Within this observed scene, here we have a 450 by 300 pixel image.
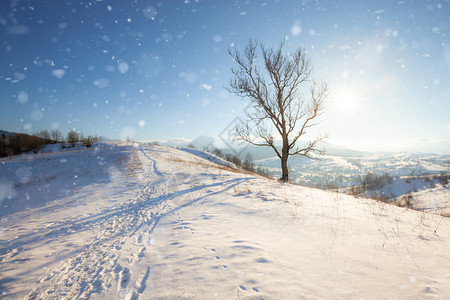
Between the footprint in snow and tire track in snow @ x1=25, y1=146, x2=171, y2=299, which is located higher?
the footprint in snow

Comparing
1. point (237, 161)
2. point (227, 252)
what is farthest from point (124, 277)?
point (237, 161)

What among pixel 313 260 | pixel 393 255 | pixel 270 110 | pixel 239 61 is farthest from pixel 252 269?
pixel 239 61

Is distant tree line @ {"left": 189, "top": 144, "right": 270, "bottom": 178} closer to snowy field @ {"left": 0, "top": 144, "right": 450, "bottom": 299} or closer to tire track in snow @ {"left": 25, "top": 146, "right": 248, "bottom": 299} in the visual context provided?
snowy field @ {"left": 0, "top": 144, "right": 450, "bottom": 299}

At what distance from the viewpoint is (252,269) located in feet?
8.85

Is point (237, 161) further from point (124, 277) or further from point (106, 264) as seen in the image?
point (124, 277)

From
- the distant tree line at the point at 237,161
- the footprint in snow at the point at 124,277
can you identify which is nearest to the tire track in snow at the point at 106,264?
the footprint in snow at the point at 124,277

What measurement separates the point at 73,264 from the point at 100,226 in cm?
196

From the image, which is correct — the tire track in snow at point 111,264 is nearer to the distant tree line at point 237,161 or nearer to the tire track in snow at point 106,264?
the tire track in snow at point 106,264

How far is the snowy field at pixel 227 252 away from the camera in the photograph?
2367mm

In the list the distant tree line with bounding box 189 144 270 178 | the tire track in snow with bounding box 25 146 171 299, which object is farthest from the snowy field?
the distant tree line with bounding box 189 144 270 178

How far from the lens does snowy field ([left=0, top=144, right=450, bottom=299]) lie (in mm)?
2367

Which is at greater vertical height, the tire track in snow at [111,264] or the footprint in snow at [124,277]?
the footprint in snow at [124,277]

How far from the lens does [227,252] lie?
3.23 metres

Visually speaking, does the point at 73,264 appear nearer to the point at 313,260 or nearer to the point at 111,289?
the point at 111,289
